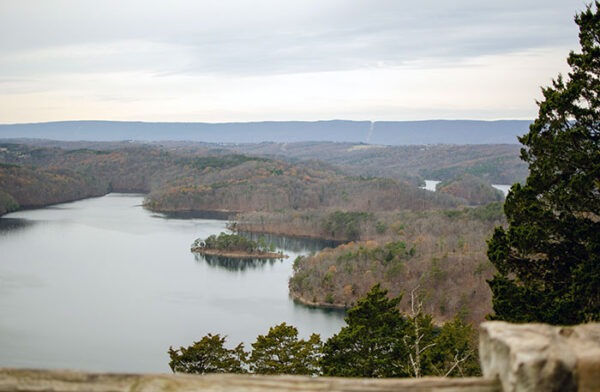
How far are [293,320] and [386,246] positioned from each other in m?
18.3

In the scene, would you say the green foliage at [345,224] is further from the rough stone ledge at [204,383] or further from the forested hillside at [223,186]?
the rough stone ledge at [204,383]

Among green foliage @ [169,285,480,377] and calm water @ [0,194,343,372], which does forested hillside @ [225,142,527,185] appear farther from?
green foliage @ [169,285,480,377]

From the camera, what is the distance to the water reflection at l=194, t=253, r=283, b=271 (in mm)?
50469

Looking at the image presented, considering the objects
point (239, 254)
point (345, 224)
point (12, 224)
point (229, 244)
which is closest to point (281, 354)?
point (239, 254)

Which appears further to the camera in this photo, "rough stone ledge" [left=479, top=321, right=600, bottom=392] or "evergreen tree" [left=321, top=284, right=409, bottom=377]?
"evergreen tree" [left=321, top=284, right=409, bottom=377]

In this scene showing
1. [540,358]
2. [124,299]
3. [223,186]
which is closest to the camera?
[540,358]

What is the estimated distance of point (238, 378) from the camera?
1.64 metres

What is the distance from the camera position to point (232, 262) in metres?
52.4

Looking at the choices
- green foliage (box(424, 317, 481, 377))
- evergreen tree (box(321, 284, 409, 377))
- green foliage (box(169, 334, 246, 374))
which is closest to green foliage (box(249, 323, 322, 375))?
green foliage (box(169, 334, 246, 374))

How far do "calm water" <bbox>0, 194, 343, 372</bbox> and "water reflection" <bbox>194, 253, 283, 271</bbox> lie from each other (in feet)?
0.38

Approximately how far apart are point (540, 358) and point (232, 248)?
55.0 meters

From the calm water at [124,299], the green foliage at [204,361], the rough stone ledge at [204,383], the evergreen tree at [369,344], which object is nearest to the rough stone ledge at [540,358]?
the rough stone ledge at [204,383]

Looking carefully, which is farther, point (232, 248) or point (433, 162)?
point (433, 162)

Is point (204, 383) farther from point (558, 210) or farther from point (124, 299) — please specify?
point (124, 299)
